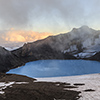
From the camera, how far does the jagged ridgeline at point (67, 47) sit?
109 meters

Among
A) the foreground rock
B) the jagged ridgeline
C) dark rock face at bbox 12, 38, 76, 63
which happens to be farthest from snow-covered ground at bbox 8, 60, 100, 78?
dark rock face at bbox 12, 38, 76, 63

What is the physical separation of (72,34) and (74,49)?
20.0m

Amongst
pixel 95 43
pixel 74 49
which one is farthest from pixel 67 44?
pixel 95 43

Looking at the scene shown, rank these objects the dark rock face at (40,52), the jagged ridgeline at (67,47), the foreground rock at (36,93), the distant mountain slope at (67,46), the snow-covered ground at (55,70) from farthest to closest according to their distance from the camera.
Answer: the distant mountain slope at (67,46), the jagged ridgeline at (67,47), the dark rock face at (40,52), the snow-covered ground at (55,70), the foreground rock at (36,93)

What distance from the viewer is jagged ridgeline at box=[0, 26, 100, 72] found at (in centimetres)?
10869

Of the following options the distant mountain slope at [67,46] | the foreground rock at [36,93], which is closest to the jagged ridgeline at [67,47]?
the distant mountain slope at [67,46]

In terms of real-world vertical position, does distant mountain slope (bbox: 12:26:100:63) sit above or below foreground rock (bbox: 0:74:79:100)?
above

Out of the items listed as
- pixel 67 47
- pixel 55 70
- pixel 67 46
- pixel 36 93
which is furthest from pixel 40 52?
pixel 36 93

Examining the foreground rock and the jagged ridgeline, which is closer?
the foreground rock

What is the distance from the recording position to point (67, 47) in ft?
403

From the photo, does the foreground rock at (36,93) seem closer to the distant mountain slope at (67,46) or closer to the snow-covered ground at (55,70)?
the snow-covered ground at (55,70)

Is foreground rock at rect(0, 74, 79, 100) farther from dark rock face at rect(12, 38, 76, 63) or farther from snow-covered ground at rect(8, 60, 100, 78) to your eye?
dark rock face at rect(12, 38, 76, 63)

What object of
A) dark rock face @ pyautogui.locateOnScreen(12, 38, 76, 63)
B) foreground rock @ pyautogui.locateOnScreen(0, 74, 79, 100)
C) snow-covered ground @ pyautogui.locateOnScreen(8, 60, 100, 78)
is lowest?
foreground rock @ pyautogui.locateOnScreen(0, 74, 79, 100)

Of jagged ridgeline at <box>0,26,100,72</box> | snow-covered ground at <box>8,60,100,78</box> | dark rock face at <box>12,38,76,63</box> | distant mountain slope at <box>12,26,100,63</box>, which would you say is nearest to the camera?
snow-covered ground at <box>8,60,100,78</box>
